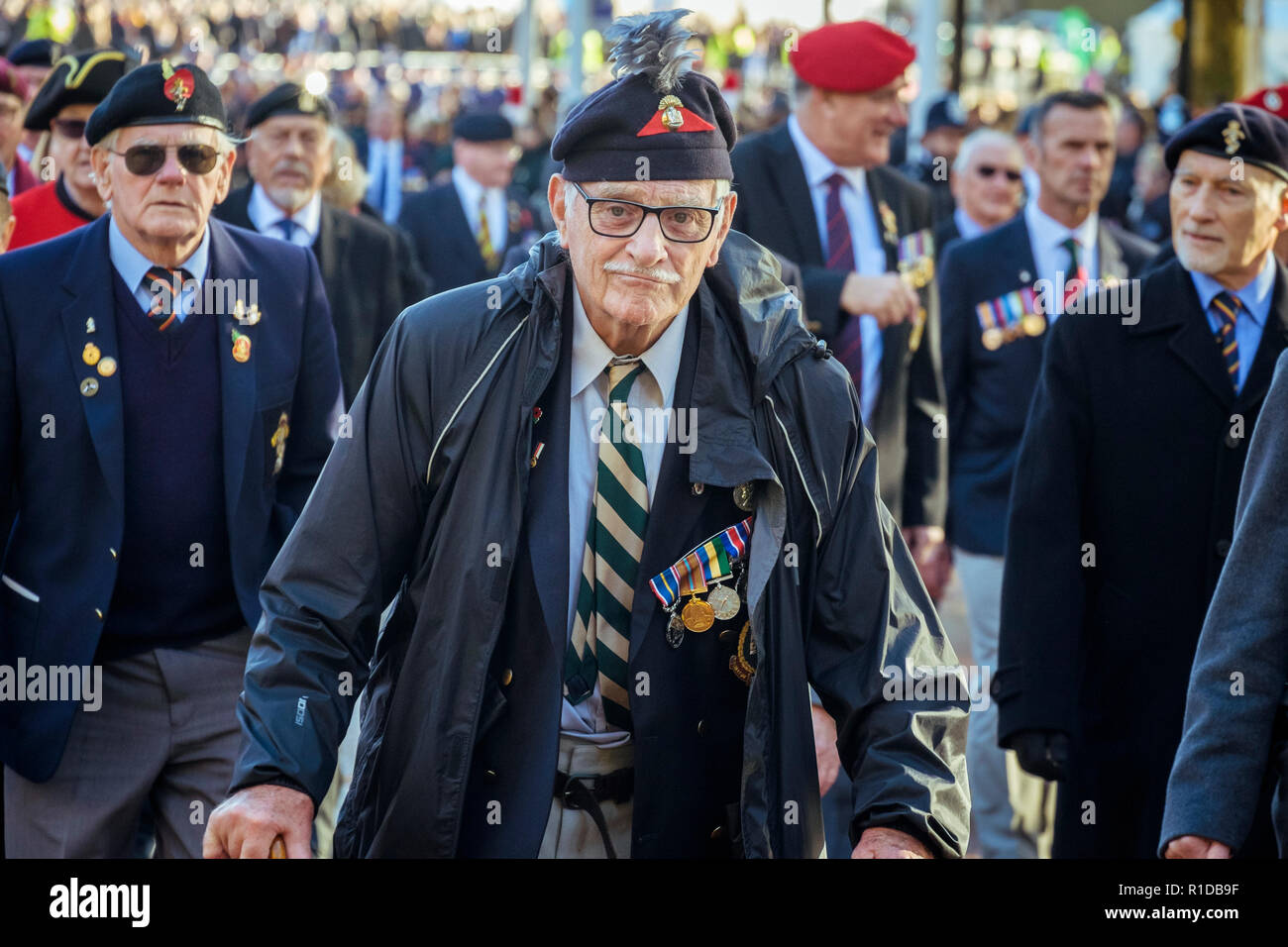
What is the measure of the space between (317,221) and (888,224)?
230 cm

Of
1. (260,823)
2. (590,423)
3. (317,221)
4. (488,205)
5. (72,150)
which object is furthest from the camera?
(488,205)

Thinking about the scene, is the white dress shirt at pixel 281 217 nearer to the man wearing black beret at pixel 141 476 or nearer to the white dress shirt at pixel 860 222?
the white dress shirt at pixel 860 222

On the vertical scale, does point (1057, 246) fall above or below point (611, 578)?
above

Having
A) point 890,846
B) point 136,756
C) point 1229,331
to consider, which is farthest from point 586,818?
point 1229,331

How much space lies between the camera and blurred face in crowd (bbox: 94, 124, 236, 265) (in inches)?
196

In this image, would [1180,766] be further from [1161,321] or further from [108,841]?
[108,841]

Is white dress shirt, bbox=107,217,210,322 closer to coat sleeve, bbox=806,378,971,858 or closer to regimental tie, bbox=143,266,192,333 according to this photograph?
regimental tie, bbox=143,266,192,333

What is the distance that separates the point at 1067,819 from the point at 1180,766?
1.84 metres

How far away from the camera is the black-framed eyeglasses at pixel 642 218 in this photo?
356 cm

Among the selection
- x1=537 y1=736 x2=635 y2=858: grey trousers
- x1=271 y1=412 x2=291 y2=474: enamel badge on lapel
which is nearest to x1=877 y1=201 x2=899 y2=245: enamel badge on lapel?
x1=271 y1=412 x2=291 y2=474: enamel badge on lapel

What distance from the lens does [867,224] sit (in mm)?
7184

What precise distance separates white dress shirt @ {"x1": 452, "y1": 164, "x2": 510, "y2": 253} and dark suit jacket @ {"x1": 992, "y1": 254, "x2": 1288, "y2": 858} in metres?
6.97

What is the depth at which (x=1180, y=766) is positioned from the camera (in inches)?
147

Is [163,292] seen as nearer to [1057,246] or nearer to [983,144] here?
[1057,246]
